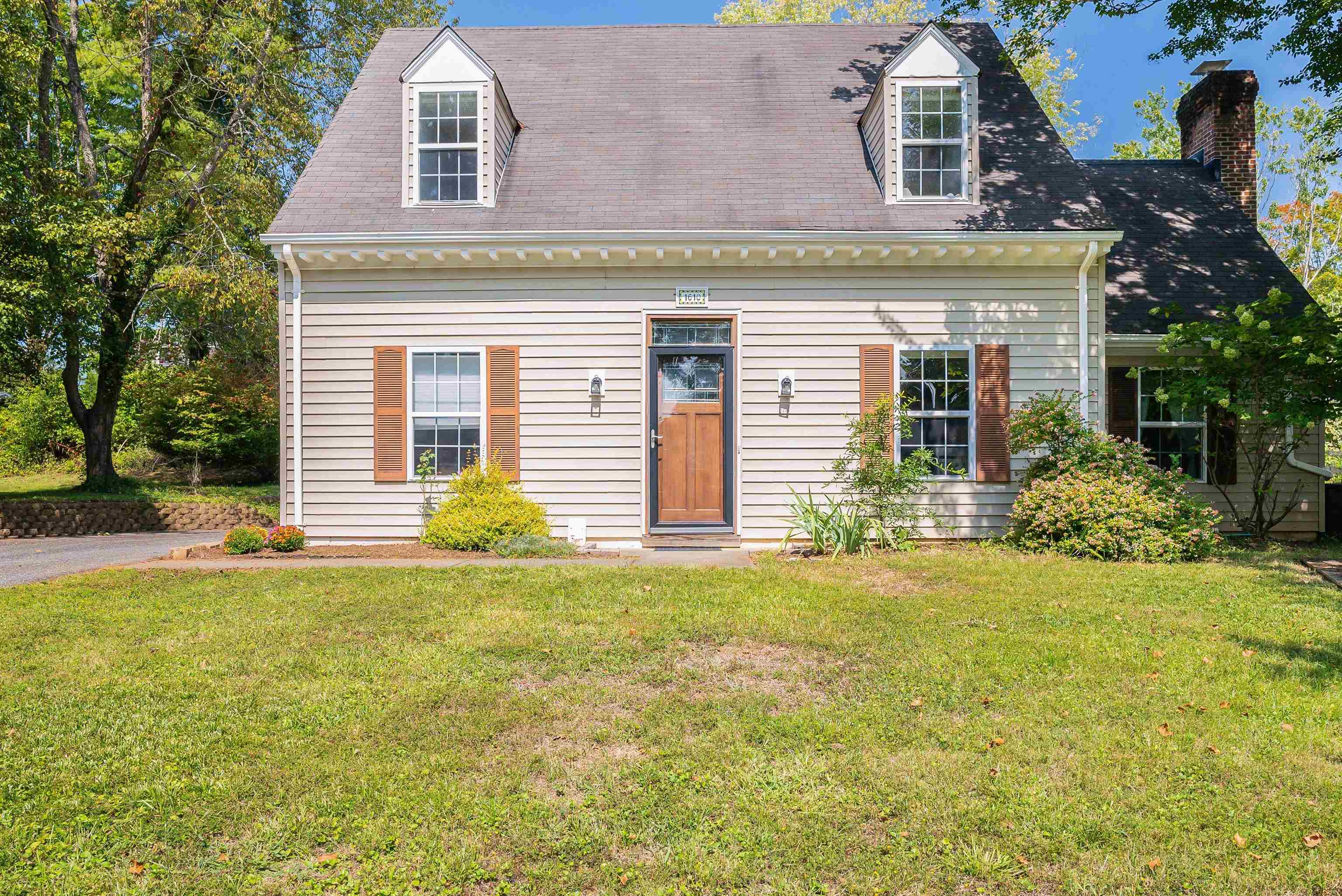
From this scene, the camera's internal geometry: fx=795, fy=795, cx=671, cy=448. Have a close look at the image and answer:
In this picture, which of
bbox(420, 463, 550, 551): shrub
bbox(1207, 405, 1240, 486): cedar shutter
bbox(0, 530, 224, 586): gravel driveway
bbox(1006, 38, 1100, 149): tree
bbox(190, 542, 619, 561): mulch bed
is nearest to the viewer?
bbox(0, 530, 224, 586): gravel driveway

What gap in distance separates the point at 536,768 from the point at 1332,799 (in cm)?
314

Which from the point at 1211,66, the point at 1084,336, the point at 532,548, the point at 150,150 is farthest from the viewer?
the point at 150,150

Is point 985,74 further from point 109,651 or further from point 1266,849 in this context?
point 109,651

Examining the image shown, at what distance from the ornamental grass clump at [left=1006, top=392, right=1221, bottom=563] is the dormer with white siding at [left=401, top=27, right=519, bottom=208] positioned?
7142 millimetres

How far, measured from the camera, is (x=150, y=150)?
47.4ft

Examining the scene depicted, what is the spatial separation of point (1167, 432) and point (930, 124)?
207 inches

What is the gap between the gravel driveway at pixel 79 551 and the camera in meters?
8.20

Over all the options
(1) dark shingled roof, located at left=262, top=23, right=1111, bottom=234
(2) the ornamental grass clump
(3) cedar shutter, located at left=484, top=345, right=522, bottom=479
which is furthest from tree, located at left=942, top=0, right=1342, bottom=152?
(3) cedar shutter, located at left=484, top=345, right=522, bottom=479

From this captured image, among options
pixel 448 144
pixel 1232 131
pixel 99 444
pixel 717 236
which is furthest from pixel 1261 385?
pixel 99 444

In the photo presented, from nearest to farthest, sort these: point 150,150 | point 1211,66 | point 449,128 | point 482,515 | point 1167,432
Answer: point 482,515 → point 449,128 → point 1167,432 → point 1211,66 → point 150,150

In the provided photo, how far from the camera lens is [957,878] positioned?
102 inches

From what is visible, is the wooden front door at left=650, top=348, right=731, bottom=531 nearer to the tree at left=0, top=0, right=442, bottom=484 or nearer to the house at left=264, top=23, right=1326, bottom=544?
the house at left=264, top=23, right=1326, bottom=544

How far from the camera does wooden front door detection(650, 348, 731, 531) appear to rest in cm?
968

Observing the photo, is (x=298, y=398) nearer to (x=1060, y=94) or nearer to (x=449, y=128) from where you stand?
(x=449, y=128)
